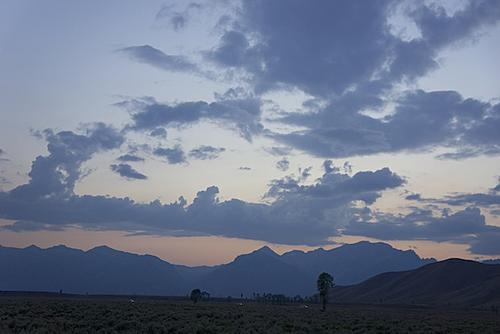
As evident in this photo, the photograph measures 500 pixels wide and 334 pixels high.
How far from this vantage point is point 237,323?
54.3 meters

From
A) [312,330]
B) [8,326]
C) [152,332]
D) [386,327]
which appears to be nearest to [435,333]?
[386,327]

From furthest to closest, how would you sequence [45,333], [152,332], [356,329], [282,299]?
[282,299] → [356,329] → [152,332] → [45,333]

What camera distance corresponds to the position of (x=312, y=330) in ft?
164

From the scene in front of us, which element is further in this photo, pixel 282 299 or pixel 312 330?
pixel 282 299

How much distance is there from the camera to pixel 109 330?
44719 millimetres

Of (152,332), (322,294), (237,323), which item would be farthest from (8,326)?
(322,294)

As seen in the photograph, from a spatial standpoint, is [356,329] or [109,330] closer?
[109,330]

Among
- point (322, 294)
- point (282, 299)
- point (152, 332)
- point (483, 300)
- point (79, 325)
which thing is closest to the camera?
point (152, 332)

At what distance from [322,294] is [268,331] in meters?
66.4

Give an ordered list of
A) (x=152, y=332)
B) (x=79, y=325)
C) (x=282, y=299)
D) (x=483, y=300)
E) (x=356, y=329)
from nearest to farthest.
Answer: (x=152, y=332) < (x=79, y=325) < (x=356, y=329) < (x=282, y=299) < (x=483, y=300)

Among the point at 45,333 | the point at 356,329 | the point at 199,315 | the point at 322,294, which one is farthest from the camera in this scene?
the point at 322,294

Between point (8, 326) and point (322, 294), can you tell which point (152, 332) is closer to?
point (8, 326)

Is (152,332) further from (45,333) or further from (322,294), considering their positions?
(322,294)

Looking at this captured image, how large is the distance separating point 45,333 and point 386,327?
2901 centimetres
